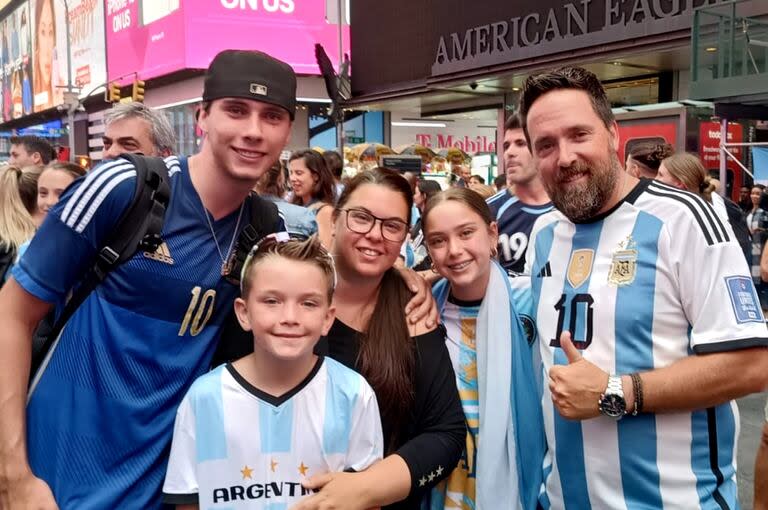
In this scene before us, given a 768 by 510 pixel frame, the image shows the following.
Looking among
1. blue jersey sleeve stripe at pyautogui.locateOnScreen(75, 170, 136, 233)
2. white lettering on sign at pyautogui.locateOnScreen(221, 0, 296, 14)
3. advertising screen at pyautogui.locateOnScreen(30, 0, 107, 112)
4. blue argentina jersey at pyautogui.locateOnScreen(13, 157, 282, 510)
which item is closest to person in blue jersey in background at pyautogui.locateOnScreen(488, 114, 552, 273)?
blue argentina jersey at pyautogui.locateOnScreen(13, 157, 282, 510)

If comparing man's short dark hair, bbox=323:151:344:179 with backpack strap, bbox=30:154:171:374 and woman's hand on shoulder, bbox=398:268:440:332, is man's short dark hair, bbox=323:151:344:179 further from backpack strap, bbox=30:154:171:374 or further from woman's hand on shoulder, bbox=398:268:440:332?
backpack strap, bbox=30:154:171:374

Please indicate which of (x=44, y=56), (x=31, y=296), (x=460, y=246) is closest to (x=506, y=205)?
(x=460, y=246)

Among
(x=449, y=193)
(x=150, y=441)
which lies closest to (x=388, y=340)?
(x=449, y=193)

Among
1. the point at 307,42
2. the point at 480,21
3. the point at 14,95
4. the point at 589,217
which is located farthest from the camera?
the point at 14,95

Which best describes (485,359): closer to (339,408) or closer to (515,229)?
(339,408)

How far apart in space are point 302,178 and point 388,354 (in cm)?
487

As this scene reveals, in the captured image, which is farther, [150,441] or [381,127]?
[381,127]

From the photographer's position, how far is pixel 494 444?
2236 mm

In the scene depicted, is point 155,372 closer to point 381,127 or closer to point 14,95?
point 381,127

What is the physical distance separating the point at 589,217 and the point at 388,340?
0.79 metres

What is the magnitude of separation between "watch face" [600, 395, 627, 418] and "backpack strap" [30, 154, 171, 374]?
143 centimetres

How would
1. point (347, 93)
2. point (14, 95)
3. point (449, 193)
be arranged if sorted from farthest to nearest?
point (14, 95), point (347, 93), point (449, 193)

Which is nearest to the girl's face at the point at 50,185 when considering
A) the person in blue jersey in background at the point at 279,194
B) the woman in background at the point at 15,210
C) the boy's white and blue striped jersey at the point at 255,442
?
the woman in background at the point at 15,210

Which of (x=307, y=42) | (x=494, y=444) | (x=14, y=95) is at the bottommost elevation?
(x=494, y=444)
